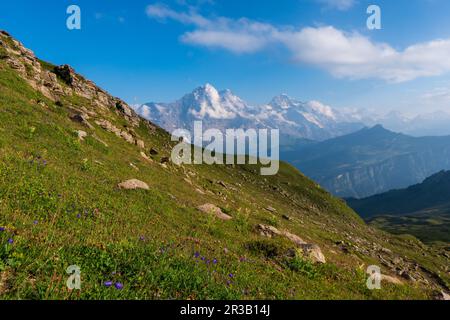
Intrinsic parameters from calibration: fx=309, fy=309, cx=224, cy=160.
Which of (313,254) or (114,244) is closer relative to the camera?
(114,244)

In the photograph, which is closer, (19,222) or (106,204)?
(19,222)

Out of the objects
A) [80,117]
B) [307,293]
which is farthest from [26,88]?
[307,293]

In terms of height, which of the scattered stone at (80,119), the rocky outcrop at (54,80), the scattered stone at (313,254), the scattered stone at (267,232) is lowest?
the scattered stone at (313,254)

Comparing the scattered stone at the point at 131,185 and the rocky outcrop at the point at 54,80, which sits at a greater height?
the rocky outcrop at the point at 54,80

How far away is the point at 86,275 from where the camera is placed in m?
7.15

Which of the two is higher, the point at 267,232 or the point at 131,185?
the point at 131,185

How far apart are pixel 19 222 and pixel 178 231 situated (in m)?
7.19

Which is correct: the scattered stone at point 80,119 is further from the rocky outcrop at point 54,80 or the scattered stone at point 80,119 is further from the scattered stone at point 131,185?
the scattered stone at point 131,185

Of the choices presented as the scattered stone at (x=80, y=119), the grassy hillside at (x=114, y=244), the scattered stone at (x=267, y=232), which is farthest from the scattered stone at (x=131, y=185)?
the scattered stone at (x=80, y=119)

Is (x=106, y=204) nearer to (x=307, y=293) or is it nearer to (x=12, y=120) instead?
(x=307, y=293)

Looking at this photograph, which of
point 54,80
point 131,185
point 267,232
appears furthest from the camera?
point 54,80

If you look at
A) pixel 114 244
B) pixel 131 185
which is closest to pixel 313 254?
pixel 114 244

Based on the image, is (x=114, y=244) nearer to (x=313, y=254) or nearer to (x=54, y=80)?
(x=313, y=254)

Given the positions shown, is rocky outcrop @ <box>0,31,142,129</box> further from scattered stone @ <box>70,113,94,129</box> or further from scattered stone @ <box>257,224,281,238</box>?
scattered stone @ <box>257,224,281,238</box>
